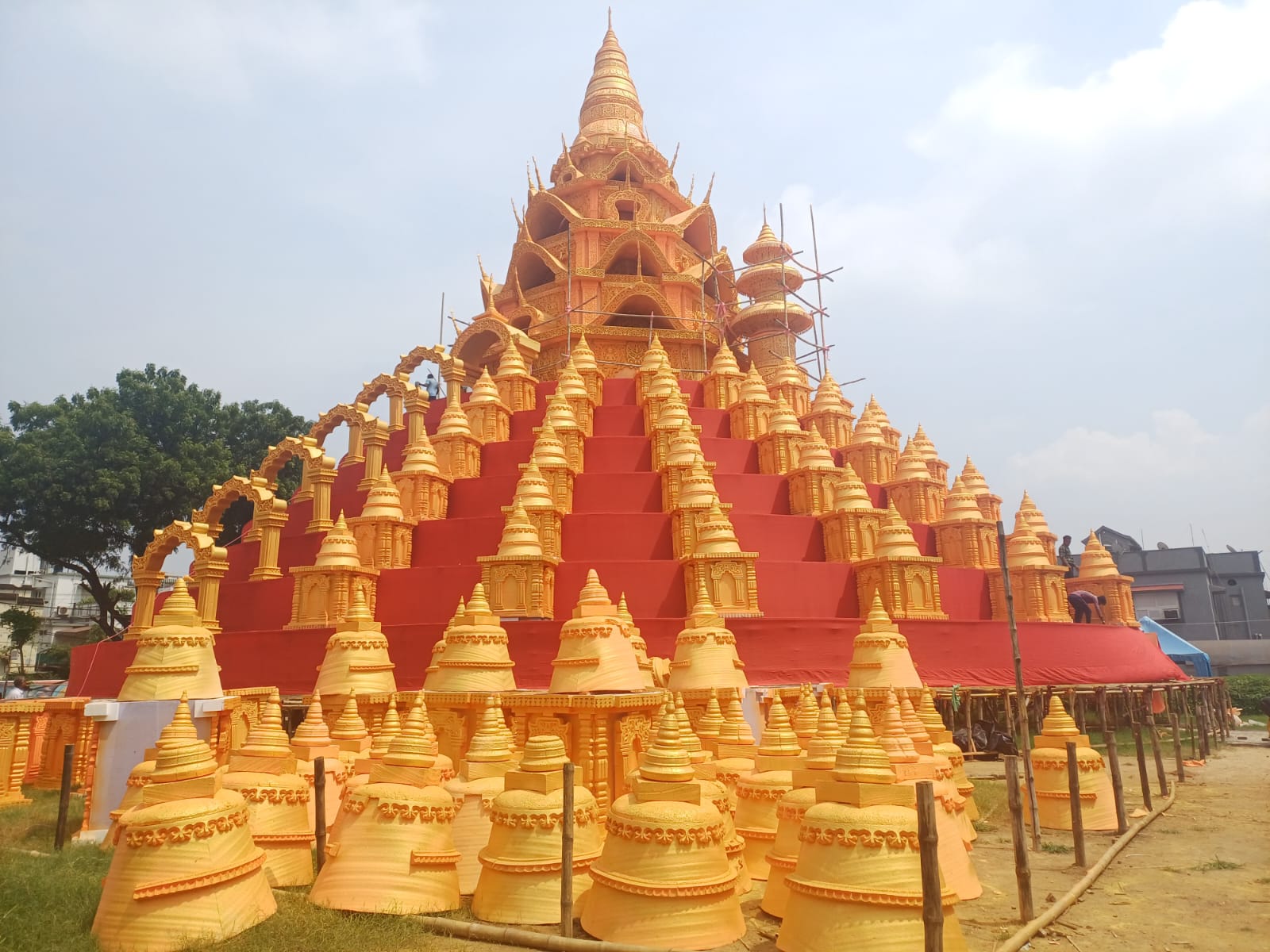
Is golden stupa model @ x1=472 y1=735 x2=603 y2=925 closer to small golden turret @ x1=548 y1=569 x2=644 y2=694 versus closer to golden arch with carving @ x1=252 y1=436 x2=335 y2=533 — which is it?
small golden turret @ x1=548 y1=569 x2=644 y2=694

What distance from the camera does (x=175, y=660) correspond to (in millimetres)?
13453

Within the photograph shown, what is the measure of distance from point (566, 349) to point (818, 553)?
13.4 metres

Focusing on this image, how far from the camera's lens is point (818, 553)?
22.8 m

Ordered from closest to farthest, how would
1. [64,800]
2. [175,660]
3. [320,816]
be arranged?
[320,816]
[64,800]
[175,660]

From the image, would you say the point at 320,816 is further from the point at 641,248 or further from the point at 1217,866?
the point at 641,248

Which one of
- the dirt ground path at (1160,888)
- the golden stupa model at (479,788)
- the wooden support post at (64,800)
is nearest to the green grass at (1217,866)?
the dirt ground path at (1160,888)

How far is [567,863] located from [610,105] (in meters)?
39.8

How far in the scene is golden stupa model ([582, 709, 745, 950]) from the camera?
319 inches

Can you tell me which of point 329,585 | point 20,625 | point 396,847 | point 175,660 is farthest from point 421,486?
point 20,625

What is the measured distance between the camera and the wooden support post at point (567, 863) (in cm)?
827

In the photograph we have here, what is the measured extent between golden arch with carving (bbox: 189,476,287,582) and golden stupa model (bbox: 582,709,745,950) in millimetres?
17330

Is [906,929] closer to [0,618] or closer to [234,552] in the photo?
[234,552]

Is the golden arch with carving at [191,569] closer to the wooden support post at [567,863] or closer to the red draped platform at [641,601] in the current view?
the red draped platform at [641,601]

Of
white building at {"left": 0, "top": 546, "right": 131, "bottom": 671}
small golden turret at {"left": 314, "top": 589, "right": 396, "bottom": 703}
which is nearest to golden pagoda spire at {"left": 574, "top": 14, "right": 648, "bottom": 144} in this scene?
small golden turret at {"left": 314, "top": 589, "right": 396, "bottom": 703}
